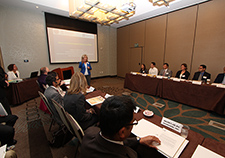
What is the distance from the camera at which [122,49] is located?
744cm

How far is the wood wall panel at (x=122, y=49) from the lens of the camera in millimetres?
7035

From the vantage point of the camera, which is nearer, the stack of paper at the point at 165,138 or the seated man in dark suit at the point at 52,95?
the stack of paper at the point at 165,138

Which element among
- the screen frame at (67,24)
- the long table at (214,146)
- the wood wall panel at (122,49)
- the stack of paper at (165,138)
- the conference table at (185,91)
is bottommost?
the conference table at (185,91)

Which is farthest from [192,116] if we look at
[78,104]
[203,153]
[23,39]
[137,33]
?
[23,39]

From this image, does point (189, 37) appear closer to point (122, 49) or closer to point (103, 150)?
point (122, 49)

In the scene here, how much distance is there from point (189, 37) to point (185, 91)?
2775 mm

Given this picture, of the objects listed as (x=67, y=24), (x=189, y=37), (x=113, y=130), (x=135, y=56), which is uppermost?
(x=67, y=24)

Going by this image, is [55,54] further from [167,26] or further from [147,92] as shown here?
[167,26]

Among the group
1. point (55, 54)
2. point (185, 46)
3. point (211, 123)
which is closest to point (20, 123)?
point (55, 54)

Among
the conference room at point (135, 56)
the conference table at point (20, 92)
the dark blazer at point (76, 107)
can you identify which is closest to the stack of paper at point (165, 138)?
the conference room at point (135, 56)

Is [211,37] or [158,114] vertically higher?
[211,37]

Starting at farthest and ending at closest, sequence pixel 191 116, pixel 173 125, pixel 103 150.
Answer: pixel 191 116, pixel 173 125, pixel 103 150

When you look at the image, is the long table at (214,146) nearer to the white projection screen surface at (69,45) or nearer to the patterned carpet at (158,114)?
Result: the patterned carpet at (158,114)

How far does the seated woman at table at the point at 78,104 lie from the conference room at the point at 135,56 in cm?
19
